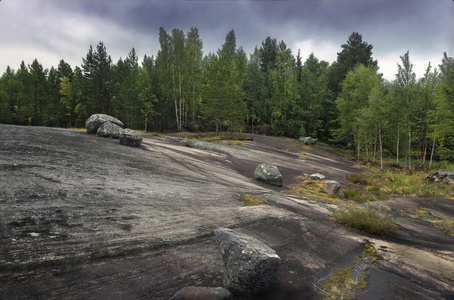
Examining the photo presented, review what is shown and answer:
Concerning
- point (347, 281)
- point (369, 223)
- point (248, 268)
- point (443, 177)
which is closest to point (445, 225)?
point (369, 223)

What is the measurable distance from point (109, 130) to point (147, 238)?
1345 centimetres

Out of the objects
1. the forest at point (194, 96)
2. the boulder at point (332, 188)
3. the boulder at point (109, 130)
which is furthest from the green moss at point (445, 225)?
the forest at point (194, 96)

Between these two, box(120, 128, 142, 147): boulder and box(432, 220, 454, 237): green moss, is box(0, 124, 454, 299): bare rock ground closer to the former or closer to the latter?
box(432, 220, 454, 237): green moss

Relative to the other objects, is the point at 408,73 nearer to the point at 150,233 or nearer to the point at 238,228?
the point at 238,228

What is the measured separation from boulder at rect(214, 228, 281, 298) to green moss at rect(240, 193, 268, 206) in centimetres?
431

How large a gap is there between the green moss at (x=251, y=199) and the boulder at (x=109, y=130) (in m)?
11.4

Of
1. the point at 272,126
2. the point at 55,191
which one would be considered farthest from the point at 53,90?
the point at 55,191

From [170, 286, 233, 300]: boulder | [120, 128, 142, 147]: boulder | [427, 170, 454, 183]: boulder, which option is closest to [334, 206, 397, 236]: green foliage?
[170, 286, 233, 300]: boulder

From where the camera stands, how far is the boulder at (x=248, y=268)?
3377mm

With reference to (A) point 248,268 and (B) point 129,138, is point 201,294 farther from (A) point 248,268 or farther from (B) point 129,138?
(B) point 129,138

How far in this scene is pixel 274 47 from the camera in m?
59.5

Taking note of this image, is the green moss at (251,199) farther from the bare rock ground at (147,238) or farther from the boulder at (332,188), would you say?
the boulder at (332,188)

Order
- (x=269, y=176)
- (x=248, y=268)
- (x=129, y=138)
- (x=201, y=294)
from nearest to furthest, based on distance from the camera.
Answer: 1. (x=201, y=294)
2. (x=248, y=268)
3. (x=269, y=176)
4. (x=129, y=138)

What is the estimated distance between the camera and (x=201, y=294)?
309 centimetres
